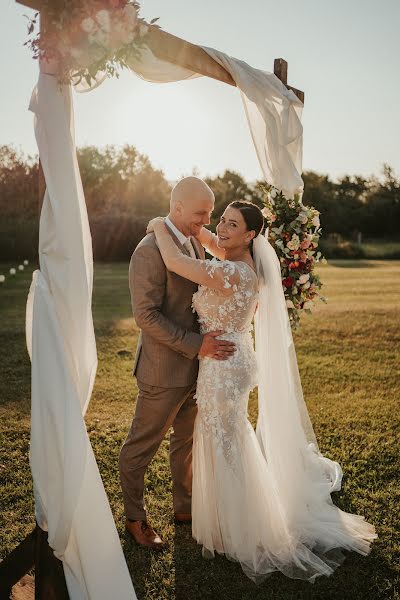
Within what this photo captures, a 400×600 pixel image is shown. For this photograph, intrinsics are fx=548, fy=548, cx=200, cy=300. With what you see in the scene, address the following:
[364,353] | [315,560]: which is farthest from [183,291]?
[364,353]

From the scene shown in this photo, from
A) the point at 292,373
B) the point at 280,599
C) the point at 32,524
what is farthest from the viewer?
the point at 292,373

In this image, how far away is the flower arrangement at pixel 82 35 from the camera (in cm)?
294

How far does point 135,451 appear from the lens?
3980 millimetres

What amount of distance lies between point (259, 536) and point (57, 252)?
2.44 m

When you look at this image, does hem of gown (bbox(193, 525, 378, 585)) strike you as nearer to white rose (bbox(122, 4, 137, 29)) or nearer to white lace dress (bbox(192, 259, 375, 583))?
white lace dress (bbox(192, 259, 375, 583))

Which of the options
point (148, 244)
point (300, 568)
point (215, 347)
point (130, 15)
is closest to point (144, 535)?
point (300, 568)

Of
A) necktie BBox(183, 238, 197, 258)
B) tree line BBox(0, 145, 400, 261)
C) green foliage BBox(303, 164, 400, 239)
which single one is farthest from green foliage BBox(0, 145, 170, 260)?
necktie BBox(183, 238, 197, 258)

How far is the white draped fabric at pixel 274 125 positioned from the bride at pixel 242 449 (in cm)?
87

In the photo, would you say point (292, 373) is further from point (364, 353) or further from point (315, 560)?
point (364, 353)

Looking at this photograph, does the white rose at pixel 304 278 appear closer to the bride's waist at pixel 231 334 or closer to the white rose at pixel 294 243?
the white rose at pixel 294 243

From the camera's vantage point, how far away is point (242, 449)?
13.0 feet

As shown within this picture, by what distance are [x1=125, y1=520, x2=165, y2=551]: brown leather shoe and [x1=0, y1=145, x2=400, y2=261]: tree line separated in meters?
21.6

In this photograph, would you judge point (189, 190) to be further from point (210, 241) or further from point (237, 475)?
point (237, 475)

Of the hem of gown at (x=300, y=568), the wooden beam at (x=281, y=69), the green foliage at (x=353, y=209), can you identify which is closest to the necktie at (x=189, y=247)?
the wooden beam at (x=281, y=69)
